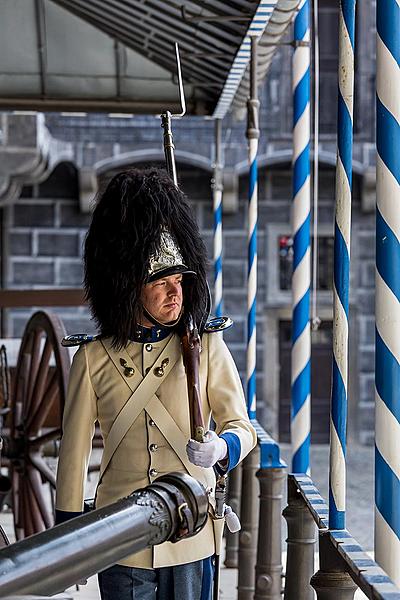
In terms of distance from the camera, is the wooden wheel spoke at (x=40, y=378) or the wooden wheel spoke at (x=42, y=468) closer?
the wooden wheel spoke at (x=42, y=468)

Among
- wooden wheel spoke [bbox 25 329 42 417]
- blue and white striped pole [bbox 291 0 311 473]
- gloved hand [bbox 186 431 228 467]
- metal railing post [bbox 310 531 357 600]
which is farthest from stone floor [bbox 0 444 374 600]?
gloved hand [bbox 186 431 228 467]

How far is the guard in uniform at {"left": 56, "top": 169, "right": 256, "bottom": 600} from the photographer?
2.26 metres

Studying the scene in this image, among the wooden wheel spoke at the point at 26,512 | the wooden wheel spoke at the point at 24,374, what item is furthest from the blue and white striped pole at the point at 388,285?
the wooden wheel spoke at the point at 24,374

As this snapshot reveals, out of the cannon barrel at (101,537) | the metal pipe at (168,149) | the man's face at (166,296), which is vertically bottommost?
the cannon barrel at (101,537)

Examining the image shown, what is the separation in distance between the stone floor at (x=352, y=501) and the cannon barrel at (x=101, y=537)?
10.2 ft

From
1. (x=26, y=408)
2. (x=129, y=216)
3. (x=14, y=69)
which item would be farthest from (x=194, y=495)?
(x=14, y=69)

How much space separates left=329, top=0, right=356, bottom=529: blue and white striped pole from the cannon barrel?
0.94m

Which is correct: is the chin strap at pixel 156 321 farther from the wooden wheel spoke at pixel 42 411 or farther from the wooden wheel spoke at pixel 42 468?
the wooden wheel spoke at pixel 42 411

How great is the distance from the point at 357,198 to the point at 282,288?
117cm

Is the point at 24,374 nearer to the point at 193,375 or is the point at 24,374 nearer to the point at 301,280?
the point at 301,280

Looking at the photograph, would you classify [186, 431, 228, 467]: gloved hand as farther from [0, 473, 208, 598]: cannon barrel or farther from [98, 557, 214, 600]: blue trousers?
[0, 473, 208, 598]: cannon barrel

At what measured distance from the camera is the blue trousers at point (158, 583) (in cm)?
224

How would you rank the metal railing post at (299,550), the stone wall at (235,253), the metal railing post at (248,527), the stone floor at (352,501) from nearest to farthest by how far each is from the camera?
the metal railing post at (299,550) → the metal railing post at (248,527) → the stone floor at (352,501) → the stone wall at (235,253)

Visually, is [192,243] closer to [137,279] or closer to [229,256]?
[137,279]
